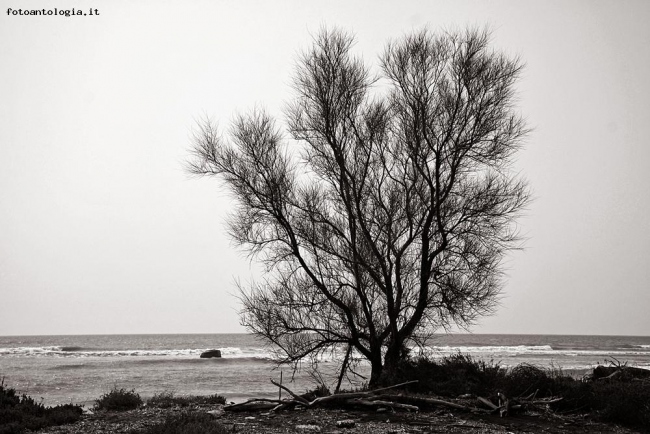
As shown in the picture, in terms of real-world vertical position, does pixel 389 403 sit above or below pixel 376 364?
below

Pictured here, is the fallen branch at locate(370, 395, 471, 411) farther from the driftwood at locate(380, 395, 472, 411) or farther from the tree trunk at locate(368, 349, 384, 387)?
the tree trunk at locate(368, 349, 384, 387)

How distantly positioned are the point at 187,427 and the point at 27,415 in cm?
469

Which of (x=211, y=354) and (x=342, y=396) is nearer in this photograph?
(x=342, y=396)

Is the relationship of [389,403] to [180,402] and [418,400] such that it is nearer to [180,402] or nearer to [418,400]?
[418,400]

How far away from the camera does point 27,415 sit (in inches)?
414

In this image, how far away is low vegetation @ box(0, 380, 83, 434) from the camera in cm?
971

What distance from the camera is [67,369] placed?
1300 inches

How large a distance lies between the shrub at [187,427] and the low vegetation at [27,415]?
2831mm

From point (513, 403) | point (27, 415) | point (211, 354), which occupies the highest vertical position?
point (513, 403)

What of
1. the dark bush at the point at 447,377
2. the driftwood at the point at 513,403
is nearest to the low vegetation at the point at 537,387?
the dark bush at the point at 447,377

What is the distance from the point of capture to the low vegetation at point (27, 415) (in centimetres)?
971

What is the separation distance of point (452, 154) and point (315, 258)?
13.6 ft

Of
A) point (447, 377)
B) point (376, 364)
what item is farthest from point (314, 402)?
point (447, 377)

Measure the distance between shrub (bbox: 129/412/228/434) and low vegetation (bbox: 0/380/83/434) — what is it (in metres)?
2.83
